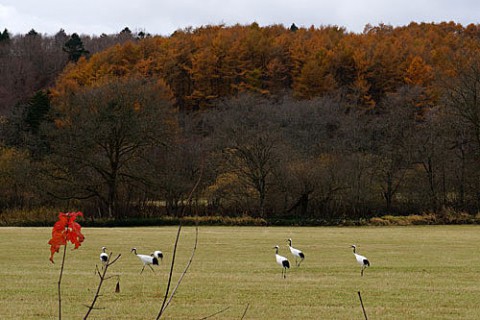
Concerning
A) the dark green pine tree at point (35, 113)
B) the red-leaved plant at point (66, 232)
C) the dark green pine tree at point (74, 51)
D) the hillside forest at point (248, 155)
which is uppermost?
the dark green pine tree at point (74, 51)

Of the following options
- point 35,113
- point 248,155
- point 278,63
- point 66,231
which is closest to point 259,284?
point 66,231

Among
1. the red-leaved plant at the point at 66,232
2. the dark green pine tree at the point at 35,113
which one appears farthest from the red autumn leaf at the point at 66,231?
the dark green pine tree at the point at 35,113

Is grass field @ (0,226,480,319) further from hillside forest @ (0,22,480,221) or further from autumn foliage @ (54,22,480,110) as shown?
autumn foliage @ (54,22,480,110)

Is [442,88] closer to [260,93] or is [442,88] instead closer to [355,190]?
[355,190]

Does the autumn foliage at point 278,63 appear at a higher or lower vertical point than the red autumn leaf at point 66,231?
higher

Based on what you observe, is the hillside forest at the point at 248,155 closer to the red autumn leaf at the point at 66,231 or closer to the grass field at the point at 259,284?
the grass field at the point at 259,284

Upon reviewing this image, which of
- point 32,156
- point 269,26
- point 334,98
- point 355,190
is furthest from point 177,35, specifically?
point 355,190

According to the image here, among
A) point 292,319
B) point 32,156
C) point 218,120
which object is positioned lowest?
point 292,319

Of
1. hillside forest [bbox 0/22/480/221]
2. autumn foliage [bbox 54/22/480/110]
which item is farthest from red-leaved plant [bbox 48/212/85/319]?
autumn foliage [bbox 54/22/480/110]

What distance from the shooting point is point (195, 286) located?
15508 millimetres

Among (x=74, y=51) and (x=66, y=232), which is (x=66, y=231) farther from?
(x=74, y=51)

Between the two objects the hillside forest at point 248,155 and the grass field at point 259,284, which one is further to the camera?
the hillside forest at point 248,155

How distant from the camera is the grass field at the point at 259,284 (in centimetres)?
1208

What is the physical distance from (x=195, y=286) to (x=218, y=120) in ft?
182
